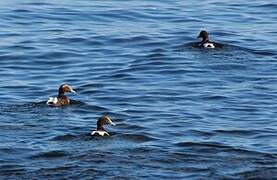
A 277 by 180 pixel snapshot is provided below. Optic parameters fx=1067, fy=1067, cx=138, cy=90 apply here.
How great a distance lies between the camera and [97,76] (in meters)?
30.6

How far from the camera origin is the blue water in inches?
837

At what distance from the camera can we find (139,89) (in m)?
28.9

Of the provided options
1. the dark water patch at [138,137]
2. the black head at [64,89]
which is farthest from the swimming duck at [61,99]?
the dark water patch at [138,137]

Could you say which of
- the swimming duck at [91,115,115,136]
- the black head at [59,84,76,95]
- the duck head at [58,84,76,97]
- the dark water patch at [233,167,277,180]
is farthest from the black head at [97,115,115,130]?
the dark water patch at [233,167,277,180]

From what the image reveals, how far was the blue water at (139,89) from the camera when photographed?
21266 millimetres

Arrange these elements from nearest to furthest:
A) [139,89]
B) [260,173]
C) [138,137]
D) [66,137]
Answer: [260,173]
[66,137]
[138,137]
[139,89]

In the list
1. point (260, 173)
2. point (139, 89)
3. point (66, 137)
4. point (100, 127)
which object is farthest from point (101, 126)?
point (139, 89)

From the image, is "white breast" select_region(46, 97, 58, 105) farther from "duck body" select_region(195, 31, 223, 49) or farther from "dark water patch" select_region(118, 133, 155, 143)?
"duck body" select_region(195, 31, 223, 49)

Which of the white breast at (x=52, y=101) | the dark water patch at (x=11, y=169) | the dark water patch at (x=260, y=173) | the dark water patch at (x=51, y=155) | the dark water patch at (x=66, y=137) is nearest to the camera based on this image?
the dark water patch at (x=260, y=173)

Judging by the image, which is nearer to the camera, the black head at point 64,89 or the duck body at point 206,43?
the black head at point 64,89

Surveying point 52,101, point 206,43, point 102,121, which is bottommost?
point 52,101

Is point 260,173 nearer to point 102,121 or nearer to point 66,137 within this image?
point 102,121

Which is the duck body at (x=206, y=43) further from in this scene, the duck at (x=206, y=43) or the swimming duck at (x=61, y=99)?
the swimming duck at (x=61, y=99)

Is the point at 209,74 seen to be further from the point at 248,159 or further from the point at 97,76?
the point at 248,159
